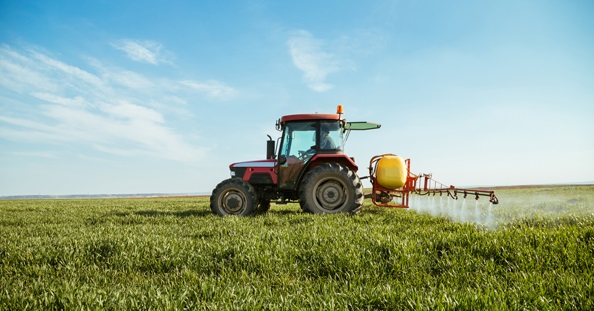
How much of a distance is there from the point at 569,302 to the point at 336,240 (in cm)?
260

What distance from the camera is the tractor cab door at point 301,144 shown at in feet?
28.5

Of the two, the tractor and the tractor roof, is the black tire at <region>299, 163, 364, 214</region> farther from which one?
the tractor roof

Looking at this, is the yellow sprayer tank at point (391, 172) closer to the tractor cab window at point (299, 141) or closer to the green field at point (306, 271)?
the tractor cab window at point (299, 141)

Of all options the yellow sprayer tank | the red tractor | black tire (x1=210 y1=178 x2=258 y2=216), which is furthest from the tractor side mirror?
the yellow sprayer tank

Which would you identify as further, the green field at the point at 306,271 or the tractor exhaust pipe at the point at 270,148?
the tractor exhaust pipe at the point at 270,148

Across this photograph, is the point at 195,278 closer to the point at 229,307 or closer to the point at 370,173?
the point at 229,307

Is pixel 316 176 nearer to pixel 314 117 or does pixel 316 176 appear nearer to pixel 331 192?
pixel 331 192

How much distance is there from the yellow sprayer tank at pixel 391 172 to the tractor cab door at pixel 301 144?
124 centimetres

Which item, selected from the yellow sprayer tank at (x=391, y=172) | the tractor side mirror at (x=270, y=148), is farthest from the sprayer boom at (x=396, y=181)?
the tractor side mirror at (x=270, y=148)

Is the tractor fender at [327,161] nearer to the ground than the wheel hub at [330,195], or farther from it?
farther from it

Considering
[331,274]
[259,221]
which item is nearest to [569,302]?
[331,274]

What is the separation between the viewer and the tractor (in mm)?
8344

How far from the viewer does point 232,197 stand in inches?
351

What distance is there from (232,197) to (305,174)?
2119mm
